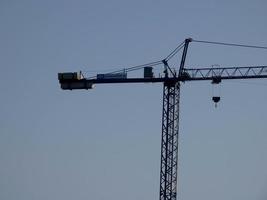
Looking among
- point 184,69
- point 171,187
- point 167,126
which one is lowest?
point 171,187

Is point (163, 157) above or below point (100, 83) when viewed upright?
below

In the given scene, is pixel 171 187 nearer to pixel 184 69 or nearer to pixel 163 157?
pixel 163 157

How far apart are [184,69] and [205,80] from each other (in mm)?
3399

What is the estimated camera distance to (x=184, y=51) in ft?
446

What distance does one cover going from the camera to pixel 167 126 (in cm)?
13138

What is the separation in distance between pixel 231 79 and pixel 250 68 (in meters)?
3.12

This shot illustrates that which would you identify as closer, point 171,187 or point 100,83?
point 171,187

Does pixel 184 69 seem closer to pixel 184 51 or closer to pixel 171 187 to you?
pixel 184 51

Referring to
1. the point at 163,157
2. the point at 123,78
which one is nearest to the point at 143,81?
the point at 123,78

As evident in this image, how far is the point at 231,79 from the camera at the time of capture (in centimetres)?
13400

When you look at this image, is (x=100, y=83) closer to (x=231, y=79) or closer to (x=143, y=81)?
(x=143, y=81)

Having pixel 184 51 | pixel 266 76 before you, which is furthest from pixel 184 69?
pixel 266 76

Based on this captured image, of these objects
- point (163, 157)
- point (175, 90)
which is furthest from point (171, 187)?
point (175, 90)

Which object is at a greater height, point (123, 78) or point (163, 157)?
point (123, 78)
